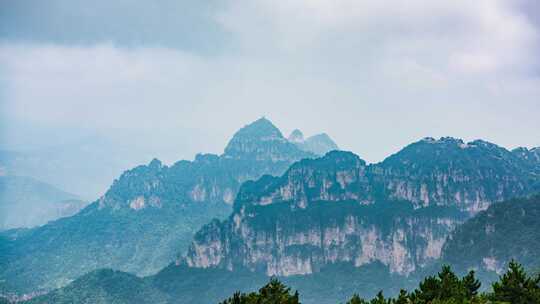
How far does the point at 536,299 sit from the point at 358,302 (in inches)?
768

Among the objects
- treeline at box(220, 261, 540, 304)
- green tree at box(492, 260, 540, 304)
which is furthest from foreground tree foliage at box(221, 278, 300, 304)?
green tree at box(492, 260, 540, 304)

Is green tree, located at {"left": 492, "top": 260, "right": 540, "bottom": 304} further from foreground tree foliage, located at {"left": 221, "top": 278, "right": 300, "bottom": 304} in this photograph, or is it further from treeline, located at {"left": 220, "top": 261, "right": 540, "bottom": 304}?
foreground tree foliage, located at {"left": 221, "top": 278, "right": 300, "bottom": 304}

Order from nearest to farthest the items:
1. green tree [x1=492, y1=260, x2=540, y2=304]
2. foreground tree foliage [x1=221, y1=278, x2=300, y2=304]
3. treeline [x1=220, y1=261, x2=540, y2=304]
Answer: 1. treeline [x1=220, y1=261, x2=540, y2=304]
2. green tree [x1=492, y1=260, x2=540, y2=304]
3. foreground tree foliage [x1=221, y1=278, x2=300, y2=304]

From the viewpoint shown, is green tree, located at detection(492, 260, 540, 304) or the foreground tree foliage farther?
the foreground tree foliage

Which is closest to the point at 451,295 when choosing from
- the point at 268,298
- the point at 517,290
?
the point at 517,290

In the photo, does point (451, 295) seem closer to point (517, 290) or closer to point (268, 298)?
point (517, 290)

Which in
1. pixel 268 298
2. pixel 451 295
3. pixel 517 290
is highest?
pixel 517 290

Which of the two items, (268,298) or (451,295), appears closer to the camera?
(268,298)

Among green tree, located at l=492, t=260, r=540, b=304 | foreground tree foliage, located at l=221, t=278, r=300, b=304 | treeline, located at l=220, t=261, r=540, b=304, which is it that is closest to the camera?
treeline, located at l=220, t=261, r=540, b=304

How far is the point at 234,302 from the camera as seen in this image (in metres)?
73.6

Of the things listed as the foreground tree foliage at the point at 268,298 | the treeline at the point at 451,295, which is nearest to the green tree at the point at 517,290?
the treeline at the point at 451,295

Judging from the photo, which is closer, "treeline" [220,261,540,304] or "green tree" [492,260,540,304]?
"treeline" [220,261,540,304]

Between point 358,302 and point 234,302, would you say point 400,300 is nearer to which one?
point 358,302

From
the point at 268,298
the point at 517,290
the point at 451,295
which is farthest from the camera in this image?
the point at 451,295
